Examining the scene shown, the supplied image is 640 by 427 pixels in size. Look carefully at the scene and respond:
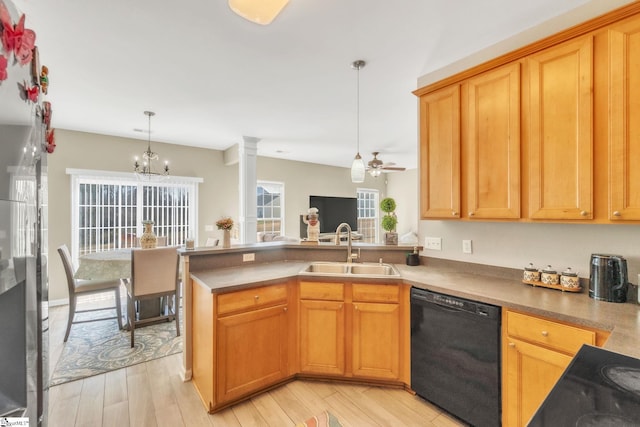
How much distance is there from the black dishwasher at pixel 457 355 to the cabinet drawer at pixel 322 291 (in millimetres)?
550

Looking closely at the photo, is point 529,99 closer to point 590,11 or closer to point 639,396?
point 590,11

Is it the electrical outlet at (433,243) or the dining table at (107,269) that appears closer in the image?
the electrical outlet at (433,243)

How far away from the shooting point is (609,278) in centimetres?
157

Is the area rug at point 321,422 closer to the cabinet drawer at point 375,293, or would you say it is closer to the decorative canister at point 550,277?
the cabinet drawer at point 375,293

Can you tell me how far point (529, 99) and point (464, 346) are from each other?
162 cm

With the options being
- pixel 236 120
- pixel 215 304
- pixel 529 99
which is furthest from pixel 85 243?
pixel 529 99

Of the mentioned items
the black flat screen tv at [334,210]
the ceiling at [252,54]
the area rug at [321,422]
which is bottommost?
the area rug at [321,422]

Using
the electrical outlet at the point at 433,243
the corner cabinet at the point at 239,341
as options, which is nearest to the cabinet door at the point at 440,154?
the electrical outlet at the point at 433,243

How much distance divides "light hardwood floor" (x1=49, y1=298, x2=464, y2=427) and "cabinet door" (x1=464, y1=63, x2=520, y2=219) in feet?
4.83

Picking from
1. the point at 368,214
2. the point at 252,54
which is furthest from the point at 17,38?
the point at 368,214

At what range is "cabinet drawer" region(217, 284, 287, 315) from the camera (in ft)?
6.24

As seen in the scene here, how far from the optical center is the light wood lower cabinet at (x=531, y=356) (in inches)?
53.8

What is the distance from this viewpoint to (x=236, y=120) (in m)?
3.82

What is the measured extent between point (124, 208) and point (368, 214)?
20.1 ft
